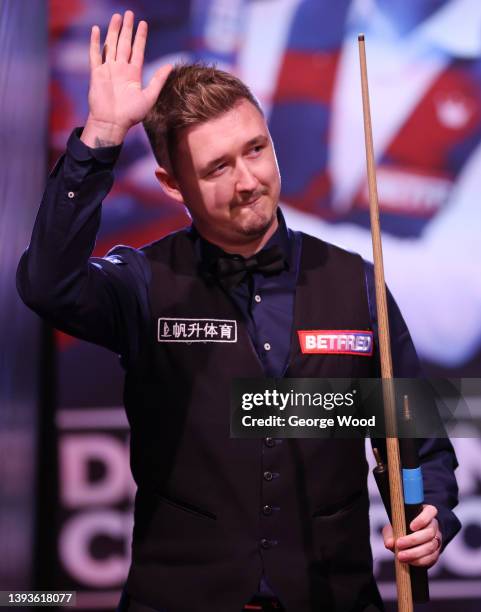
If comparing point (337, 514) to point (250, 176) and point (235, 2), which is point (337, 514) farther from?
point (235, 2)

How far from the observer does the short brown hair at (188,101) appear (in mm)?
1393

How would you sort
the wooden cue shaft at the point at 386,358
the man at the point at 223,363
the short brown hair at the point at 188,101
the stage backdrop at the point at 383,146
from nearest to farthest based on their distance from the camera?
the wooden cue shaft at the point at 386,358 < the man at the point at 223,363 < the short brown hair at the point at 188,101 < the stage backdrop at the point at 383,146

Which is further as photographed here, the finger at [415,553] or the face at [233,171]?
the face at [233,171]

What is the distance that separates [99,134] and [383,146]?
4.67 feet

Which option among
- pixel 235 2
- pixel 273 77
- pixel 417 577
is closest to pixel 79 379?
pixel 273 77

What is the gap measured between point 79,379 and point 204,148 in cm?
113

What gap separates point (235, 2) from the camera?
2377mm

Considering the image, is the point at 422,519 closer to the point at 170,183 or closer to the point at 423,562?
the point at 423,562

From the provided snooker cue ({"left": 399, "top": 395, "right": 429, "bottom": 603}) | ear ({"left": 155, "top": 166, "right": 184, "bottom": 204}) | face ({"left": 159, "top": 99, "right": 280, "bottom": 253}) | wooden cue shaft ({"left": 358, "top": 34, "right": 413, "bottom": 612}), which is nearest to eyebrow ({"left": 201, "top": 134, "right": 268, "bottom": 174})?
face ({"left": 159, "top": 99, "right": 280, "bottom": 253})

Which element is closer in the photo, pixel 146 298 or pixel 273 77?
pixel 146 298

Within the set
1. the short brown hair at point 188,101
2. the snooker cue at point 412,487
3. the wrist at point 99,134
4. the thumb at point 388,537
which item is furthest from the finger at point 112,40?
the thumb at point 388,537

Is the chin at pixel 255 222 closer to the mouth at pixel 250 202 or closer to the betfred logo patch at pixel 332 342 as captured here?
the mouth at pixel 250 202

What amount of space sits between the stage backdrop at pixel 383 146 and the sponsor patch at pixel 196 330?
3.28ft

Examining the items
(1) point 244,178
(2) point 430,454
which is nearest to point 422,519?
(2) point 430,454
